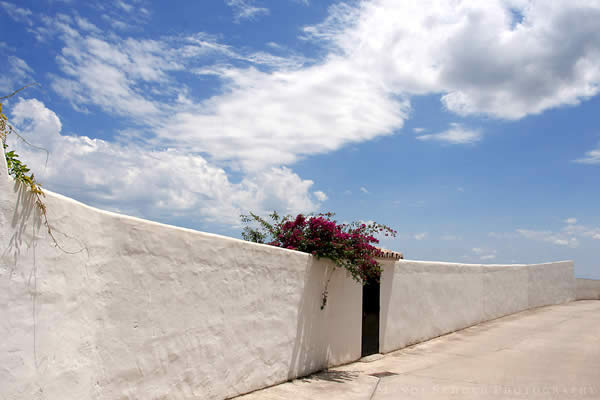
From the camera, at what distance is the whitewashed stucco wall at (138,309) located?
13.6 ft

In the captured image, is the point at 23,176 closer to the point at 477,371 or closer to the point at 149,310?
the point at 149,310

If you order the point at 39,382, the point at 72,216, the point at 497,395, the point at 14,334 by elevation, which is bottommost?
the point at 497,395

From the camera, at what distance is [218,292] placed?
6555 mm

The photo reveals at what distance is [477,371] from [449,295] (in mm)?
5144

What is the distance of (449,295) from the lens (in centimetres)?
1447

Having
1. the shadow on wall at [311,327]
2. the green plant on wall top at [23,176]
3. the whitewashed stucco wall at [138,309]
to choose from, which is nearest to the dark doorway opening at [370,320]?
the shadow on wall at [311,327]

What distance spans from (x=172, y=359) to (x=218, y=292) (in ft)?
3.57

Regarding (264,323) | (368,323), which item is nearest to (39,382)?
(264,323)

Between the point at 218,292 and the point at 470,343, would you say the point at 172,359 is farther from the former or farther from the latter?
the point at 470,343

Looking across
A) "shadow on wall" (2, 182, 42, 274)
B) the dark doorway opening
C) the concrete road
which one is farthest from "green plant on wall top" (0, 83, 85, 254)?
the dark doorway opening

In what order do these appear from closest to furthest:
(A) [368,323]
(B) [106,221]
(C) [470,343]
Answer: (B) [106,221] < (A) [368,323] < (C) [470,343]

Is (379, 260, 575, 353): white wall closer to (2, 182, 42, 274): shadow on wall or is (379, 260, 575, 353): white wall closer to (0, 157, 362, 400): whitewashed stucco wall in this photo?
(0, 157, 362, 400): whitewashed stucco wall

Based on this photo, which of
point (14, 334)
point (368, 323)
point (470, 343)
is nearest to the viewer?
point (14, 334)

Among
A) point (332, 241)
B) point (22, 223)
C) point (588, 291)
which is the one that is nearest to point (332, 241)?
point (332, 241)
